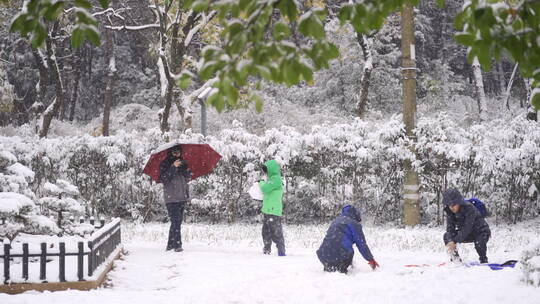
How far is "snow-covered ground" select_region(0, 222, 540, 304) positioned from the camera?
6250 mm

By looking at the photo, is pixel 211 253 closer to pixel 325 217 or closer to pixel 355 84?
pixel 325 217

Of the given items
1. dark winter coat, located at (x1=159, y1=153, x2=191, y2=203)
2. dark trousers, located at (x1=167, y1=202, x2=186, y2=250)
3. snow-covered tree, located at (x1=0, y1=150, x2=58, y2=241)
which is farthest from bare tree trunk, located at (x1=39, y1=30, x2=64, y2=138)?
dark trousers, located at (x1=167, y1=202, x2=186, y2=250)

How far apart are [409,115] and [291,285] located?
26.3 ft

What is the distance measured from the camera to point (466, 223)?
26.0 ft

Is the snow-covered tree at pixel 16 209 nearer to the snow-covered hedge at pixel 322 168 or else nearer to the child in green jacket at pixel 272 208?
the child in green jacket at pixel 272 208

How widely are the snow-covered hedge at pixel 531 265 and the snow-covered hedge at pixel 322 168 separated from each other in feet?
24.0

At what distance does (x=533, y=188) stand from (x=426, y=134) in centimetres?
296

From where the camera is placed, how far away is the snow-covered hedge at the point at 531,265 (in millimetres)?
5988

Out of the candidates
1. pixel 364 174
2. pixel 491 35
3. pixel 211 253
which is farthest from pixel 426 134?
pixel 491 35

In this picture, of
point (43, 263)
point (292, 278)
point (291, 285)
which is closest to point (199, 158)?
point (292, 278)

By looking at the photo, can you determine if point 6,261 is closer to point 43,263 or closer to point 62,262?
point 43,263

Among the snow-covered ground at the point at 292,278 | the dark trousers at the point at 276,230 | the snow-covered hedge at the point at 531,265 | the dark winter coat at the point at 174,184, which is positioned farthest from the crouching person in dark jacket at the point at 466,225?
the dark winter coat at the point at 174,184

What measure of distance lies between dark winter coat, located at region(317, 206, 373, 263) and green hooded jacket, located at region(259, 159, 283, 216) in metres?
2.18

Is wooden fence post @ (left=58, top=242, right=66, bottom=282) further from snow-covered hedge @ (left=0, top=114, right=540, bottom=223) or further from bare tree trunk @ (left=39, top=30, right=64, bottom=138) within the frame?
bare tree trunk @ (left=39, top=30, right=64, bottom=138)
